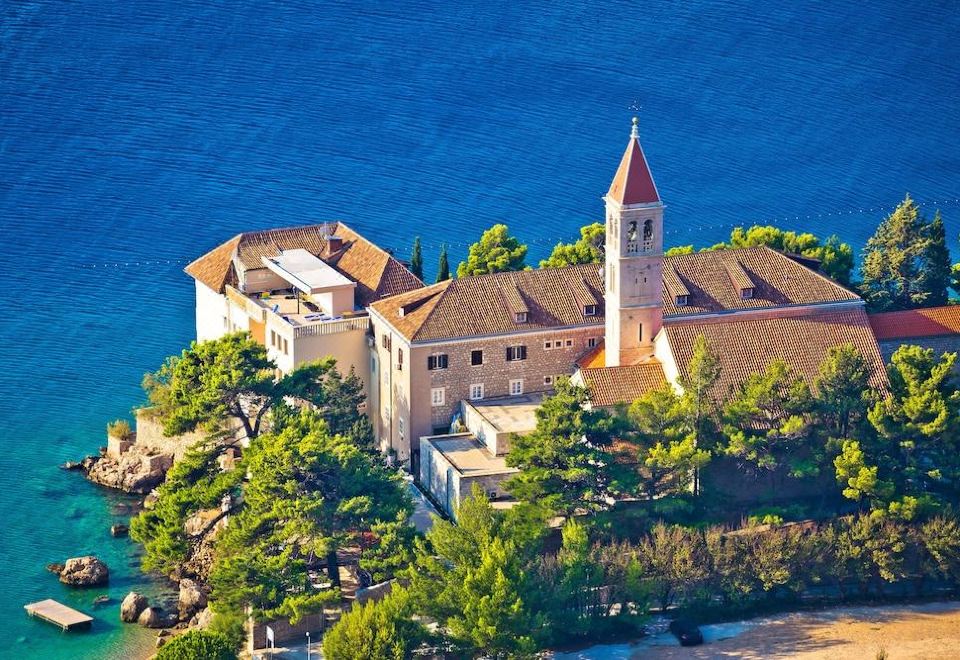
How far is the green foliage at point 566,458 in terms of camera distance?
348 ft

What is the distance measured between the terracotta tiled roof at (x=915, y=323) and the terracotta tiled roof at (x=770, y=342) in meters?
3.83

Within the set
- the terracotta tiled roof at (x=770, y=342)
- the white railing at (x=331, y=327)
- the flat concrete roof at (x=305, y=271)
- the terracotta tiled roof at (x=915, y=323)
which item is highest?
the flat concrete roof at (x=305, y=271)

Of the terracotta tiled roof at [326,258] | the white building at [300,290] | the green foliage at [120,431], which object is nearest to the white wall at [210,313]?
the white building at [300,290]

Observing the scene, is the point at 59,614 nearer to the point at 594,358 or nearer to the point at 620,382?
the point at 620,382

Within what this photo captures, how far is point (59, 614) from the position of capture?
109 metres

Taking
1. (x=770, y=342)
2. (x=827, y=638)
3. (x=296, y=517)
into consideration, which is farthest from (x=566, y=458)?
(x=827, y=638)

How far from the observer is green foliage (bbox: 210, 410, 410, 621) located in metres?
103

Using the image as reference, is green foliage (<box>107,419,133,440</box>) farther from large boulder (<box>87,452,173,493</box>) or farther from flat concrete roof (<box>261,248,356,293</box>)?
flat concrete roof (<box>261,248,356,293</box>)

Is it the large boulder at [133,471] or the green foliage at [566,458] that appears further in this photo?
the large boulder at [133,471]

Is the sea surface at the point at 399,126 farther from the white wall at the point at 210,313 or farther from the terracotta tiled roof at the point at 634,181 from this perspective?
the terracotta tiled roof at the point at 634,181

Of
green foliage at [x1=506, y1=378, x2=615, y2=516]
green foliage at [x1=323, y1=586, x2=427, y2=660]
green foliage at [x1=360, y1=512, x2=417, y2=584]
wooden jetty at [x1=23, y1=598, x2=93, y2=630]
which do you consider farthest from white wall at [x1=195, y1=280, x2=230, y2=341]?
green foliage at [x1=323, y1=586, x2=427, y2=660]

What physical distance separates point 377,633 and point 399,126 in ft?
270

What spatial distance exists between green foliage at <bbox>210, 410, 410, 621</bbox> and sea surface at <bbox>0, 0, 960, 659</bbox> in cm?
3487

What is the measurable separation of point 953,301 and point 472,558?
3760 centimetres
